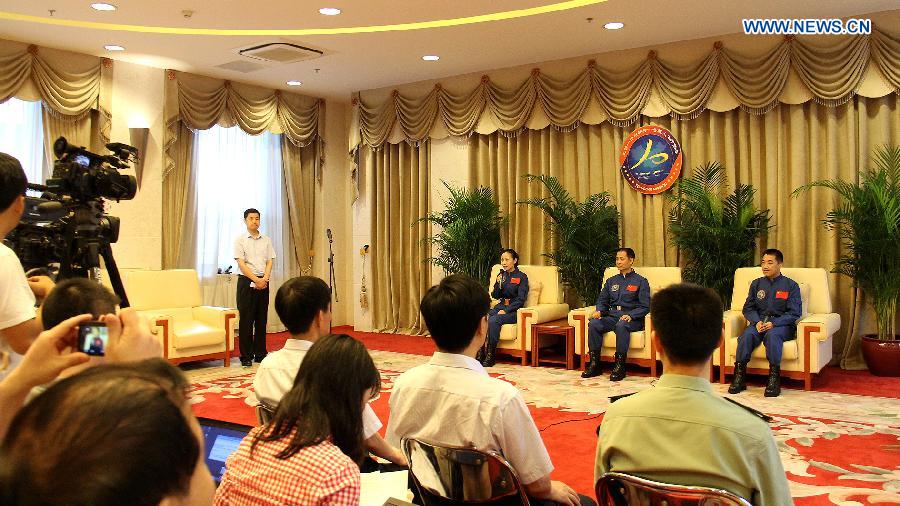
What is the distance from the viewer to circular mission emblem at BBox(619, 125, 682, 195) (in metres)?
7.23

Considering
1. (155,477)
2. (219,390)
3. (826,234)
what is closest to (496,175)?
A: (826,234)

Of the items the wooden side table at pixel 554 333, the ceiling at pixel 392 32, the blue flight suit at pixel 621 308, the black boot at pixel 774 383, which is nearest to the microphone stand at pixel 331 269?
the ceiling at pixel 392 32

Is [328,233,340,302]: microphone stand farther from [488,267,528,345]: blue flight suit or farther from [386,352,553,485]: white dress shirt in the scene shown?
[386,352,553,485]: white dress shirt

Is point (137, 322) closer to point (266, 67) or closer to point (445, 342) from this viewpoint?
point (445, 342)

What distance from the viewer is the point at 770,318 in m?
5.86

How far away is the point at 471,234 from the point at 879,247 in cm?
386

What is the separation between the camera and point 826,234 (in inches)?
259

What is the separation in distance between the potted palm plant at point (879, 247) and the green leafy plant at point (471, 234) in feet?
10.7

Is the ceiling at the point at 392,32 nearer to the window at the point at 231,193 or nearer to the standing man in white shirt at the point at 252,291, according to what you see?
the window at the point at 231,193

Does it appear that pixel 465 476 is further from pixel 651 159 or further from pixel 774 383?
pixel 651 159

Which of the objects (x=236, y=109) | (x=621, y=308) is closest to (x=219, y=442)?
(x=621, y=308)

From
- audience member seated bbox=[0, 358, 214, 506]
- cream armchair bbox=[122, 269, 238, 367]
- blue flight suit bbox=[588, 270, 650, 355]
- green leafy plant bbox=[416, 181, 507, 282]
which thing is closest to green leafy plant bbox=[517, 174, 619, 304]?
blue flight suit bbox=[588, 270, 650, 355]

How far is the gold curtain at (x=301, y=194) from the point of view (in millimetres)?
9344

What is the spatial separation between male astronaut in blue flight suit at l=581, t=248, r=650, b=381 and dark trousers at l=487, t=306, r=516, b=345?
869 mm
